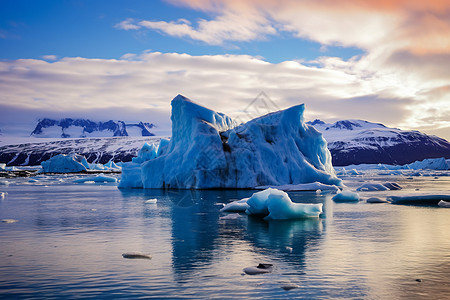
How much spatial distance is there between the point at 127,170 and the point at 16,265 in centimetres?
2446

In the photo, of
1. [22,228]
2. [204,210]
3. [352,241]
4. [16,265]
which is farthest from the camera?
[204,210]

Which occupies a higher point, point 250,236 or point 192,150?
point 192,150

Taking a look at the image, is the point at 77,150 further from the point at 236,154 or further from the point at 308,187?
the point at 308,187

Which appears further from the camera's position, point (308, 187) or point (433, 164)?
point (433, 164)

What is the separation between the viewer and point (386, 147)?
15825 cm

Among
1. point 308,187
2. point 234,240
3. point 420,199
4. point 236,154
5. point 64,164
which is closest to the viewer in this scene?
point 234,240

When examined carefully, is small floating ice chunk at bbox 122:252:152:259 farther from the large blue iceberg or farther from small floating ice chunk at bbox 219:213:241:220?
the large blue iceberg

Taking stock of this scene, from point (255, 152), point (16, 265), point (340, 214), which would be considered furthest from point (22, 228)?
point (255, 152)

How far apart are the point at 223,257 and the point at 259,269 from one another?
3.74ft

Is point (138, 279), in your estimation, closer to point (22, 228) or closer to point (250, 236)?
point (250, 236)

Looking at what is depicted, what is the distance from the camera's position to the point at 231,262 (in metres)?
6.85

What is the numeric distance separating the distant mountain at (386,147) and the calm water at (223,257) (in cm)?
13682

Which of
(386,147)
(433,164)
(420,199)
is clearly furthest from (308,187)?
(386,147)

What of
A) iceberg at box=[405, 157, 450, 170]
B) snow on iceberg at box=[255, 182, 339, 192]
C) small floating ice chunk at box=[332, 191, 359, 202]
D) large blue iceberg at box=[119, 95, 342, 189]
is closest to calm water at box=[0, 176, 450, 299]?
small floating ice chunk at box=[332, 191, 359, 202]
